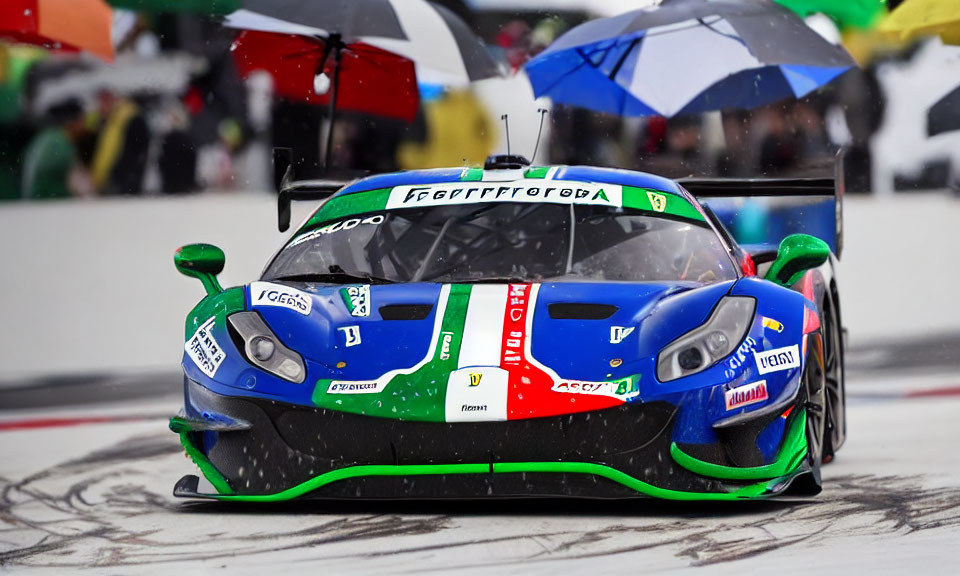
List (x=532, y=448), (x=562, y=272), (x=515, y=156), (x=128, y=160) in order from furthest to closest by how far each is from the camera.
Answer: (x=128, y=160)
(x=515, y=156)
(x=562, y=272)
(x=532, y=448)

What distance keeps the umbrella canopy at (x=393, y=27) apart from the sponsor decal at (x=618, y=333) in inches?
258

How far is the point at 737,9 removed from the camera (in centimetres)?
1172

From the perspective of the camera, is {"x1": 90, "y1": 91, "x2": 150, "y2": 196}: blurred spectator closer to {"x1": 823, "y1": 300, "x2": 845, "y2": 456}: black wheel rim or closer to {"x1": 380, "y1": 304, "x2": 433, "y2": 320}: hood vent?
{"x1": 823, "y1": 300, "x2": 845, "y2": 456}: black wheel rim

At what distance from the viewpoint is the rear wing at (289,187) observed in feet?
24.1

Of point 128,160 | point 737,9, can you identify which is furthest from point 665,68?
point 128,160

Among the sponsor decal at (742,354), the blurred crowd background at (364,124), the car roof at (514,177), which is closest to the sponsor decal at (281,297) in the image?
the car roof at (514,177)

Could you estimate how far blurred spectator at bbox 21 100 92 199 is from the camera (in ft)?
46.3

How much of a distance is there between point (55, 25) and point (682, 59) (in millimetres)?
4269

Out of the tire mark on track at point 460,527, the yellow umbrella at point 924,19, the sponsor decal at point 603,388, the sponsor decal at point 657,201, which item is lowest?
the tire mark on track at point 460,527

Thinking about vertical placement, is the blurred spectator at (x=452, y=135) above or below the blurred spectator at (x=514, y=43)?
below

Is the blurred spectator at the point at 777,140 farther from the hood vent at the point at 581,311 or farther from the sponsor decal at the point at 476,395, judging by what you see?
the sponsor decal at the point at 476,395

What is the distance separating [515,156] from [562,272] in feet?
3.30

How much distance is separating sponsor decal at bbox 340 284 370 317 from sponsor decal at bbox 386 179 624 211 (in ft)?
2.65

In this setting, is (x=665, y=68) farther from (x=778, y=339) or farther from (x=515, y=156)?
(x=778, y=339)
